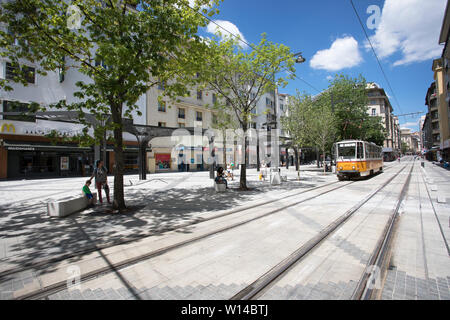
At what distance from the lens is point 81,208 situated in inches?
301

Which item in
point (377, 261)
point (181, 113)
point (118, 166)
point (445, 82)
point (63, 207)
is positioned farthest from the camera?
point (181, 113)

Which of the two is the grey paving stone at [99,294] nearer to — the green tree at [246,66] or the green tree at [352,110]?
the green tree at [246,66]

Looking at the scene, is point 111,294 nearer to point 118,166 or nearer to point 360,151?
point 118,166

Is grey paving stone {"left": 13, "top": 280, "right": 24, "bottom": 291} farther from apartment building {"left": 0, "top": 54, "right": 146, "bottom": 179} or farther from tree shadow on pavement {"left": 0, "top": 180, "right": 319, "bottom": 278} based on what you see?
apartment building {"left": 0, "top": 54, "right": 146, "bottom": 179}

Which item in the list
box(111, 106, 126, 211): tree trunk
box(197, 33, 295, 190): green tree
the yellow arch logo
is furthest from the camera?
the yellow arch logo

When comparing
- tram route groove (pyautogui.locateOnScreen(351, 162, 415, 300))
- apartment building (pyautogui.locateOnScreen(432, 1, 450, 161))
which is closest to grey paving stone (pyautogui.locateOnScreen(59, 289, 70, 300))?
tram route groove (pyautogui.locateOnScreen(351, 162, 415, 300))

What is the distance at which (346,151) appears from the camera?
15.6 metres

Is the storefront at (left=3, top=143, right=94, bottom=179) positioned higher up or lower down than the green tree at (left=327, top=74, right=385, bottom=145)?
lower down

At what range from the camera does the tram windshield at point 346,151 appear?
50.3ft

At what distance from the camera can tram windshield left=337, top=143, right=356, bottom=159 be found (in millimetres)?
15344

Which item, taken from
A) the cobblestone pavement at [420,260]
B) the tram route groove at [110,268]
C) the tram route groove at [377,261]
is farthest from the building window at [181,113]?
the tram route groove at [377,261]

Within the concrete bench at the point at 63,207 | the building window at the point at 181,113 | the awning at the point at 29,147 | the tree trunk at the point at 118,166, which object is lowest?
the concrete bench at the point at 63,207

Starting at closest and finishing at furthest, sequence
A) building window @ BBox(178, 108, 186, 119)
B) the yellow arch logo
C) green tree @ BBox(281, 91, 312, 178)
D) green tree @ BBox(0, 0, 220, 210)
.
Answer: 1. green tree @ BBox(0, 0, 220, 210)
2. the yellow arch logo
3. green tree @ BBox(281, 91, 312, 178)
4. building window @ BBox(178, 108, 186, 119)

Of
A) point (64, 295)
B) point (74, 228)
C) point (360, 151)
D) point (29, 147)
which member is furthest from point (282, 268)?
point (29, 147)
